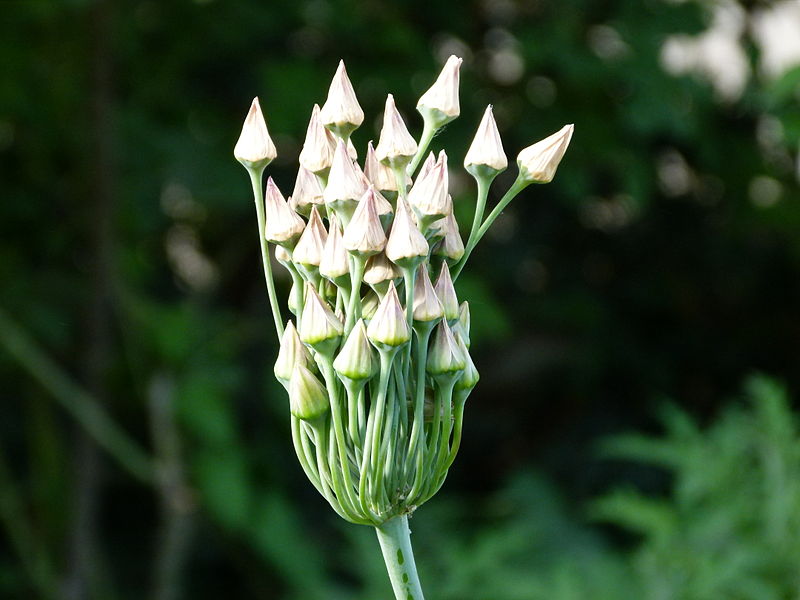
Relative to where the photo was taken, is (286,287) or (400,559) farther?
(286,287)

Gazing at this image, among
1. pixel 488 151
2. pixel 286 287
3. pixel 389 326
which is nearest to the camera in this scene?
pixel 389 326

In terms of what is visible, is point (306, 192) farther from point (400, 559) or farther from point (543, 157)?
point (400, 559)

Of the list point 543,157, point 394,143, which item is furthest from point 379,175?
point 543,157

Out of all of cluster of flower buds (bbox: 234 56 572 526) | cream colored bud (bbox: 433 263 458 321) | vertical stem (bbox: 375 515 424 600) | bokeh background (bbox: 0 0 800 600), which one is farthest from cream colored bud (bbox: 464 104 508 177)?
bokeh background (bbox: 0 0 800 600)

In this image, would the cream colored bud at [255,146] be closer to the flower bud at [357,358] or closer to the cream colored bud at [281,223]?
the cream colored bud at [281,223]

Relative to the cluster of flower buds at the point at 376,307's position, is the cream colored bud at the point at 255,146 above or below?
above

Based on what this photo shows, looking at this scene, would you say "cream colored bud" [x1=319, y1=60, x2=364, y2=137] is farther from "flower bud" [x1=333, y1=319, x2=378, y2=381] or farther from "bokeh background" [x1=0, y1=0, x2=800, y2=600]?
"bokeh background" [x1=0, y1=0, x2=800, y2=600]

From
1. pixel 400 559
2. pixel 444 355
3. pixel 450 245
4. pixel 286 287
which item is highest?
pixel 286 287

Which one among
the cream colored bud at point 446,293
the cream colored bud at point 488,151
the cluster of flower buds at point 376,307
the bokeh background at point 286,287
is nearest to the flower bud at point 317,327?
the cluster of flower buds at point 376,307
